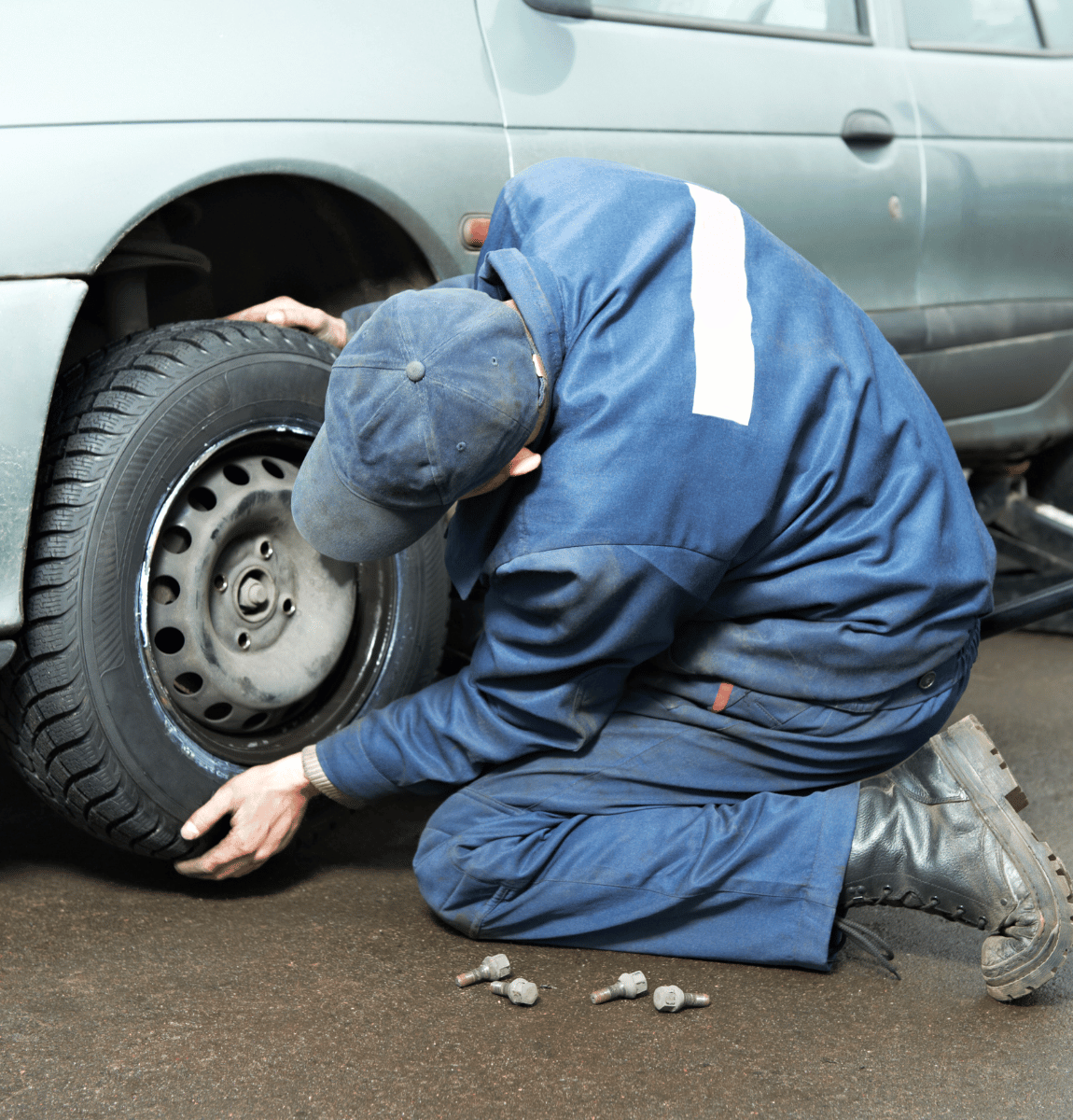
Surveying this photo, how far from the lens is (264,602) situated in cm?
183

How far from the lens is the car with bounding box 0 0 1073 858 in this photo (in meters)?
1.55

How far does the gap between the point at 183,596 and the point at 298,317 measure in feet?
1.67

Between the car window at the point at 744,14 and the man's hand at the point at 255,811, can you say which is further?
the car window at the point at 744,14

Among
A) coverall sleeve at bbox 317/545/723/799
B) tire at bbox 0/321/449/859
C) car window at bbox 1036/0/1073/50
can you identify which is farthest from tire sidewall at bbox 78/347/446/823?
car window at bbox 1036/0/1073/50

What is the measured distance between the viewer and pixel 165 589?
5.73 ft

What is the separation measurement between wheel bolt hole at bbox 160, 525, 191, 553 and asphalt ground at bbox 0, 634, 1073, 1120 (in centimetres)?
47

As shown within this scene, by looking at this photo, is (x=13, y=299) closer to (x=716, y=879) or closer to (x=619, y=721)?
(x=619, y=721)

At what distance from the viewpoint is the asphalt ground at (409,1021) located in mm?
1319

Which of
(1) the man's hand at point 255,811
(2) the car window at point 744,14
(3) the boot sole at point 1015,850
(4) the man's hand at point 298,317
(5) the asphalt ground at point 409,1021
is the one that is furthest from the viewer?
(2) the car window at point 744,14

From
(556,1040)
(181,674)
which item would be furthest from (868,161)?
(556,1040)

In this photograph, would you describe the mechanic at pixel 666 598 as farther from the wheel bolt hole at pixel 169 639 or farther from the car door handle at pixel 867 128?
the car door handle at pixel 867 128

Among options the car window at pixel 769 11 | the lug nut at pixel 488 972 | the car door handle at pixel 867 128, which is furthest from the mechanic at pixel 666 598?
the car door handle at pixel 867 128

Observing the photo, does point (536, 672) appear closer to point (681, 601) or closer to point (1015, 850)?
point (681, 601)

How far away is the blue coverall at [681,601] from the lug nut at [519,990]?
0.50 feet
